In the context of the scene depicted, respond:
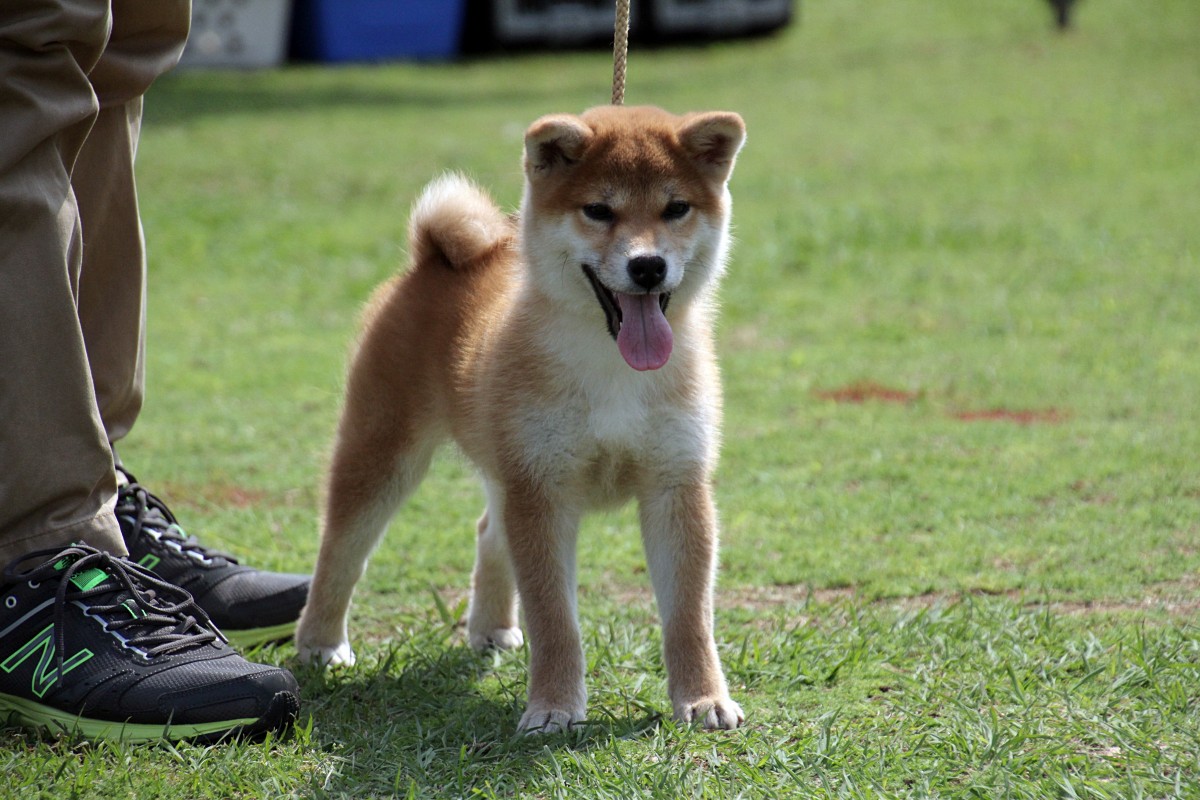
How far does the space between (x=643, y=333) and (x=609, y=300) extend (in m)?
0.14

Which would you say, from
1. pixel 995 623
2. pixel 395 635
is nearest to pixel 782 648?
pixel 995 623

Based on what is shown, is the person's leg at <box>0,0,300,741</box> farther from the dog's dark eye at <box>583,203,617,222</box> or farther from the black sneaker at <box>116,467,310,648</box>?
the dog's dark eye at <box>583,203,617,222</box>

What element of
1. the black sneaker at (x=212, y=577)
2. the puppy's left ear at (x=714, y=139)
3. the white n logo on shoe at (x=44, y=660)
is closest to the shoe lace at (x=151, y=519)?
the black sneaker at (x=212, y=577)

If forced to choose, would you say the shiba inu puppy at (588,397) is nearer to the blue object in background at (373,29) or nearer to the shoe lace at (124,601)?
the shoe lace at (124,601)

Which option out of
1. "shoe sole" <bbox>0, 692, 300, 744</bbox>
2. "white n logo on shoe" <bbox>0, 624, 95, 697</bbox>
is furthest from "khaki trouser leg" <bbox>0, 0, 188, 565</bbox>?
"shoe sole" <bbox>0, 692, 300, 744</bbox>

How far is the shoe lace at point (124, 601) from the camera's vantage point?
274 centimetres

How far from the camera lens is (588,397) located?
306 centimetres

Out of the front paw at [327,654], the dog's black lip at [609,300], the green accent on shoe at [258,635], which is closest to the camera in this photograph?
the dog's black lip at [609,300]

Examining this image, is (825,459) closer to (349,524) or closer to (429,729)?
(349,524)

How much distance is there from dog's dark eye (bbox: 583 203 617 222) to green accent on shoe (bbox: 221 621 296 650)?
1.40 m

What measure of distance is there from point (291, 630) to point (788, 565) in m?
1.48

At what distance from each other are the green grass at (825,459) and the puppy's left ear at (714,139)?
1.21 m

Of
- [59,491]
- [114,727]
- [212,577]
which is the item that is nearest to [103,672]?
[114,727]

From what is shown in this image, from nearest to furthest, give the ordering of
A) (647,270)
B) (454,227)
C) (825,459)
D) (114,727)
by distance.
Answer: (114,727) → (647,270) → (454,227) → (825,459)
